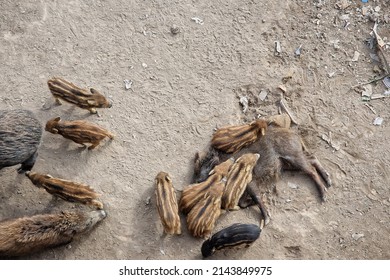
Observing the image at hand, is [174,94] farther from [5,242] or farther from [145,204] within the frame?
[5,242]

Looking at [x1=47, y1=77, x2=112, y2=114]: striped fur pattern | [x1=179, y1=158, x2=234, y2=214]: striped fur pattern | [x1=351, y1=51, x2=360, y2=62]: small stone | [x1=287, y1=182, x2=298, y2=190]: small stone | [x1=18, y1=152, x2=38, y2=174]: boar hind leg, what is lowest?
[x1=18, y1=152, x2=38, y2=174]: boar hind leg

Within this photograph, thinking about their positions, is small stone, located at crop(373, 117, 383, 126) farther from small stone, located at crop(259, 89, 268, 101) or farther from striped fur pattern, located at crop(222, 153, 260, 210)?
striped fur pattern, located at crop(222, 153, 260, 210)

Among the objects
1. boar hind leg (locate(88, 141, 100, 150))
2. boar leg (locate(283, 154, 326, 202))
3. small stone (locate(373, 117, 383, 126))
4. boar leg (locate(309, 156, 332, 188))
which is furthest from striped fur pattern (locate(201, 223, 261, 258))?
small stone (locate(373, 117, 383, 126))

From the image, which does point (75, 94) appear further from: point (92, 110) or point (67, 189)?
point (67, 189)

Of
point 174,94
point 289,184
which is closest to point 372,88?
point 289,184

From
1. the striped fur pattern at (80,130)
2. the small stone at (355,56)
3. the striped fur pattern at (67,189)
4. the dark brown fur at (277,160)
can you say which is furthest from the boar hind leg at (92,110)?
the small stone at (355,56)

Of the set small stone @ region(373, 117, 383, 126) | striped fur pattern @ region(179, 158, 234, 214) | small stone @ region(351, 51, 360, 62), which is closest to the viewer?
striped fur pattern @ region(179, 158, 234, 214)
